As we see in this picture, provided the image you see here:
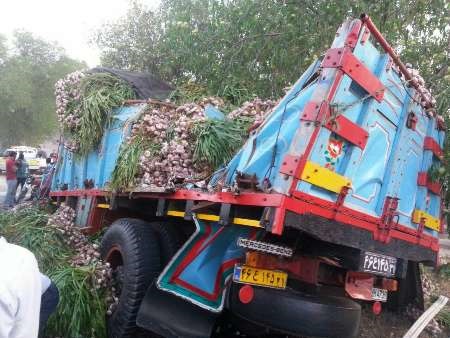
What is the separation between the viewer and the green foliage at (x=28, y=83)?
29109 millimetres

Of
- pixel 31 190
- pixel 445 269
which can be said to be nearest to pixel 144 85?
pixel 445 269

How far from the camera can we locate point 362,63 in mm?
3648

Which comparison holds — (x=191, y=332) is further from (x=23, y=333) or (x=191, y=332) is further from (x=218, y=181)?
(x=23, y=333)

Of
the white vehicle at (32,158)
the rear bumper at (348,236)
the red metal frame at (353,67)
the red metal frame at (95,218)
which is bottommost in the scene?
the white vehicle at (32,158)

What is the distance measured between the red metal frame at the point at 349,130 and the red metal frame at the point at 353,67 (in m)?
0.30

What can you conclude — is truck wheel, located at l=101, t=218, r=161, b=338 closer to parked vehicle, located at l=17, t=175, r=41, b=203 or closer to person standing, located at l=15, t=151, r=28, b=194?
parked vehicle, located at l=17, t=175, r=41, b=203

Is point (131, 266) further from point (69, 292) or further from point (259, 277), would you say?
point (259, 277)

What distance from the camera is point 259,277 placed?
3490 millimetres

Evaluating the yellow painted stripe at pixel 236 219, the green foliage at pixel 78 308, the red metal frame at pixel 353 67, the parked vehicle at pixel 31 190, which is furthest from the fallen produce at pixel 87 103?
the red metal frame at pixel 353 67

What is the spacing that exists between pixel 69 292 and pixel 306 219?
2.27 m

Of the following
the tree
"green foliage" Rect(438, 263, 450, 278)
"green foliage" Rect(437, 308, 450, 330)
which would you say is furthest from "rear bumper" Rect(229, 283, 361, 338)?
"green foliage" Rect(438, 263, 450, 278)

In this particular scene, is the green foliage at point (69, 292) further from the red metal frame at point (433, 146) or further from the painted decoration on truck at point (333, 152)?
the red metal frame at point (433, 146)

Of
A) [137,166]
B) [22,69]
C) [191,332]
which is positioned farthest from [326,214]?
[22,69]

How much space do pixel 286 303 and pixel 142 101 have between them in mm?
2977
